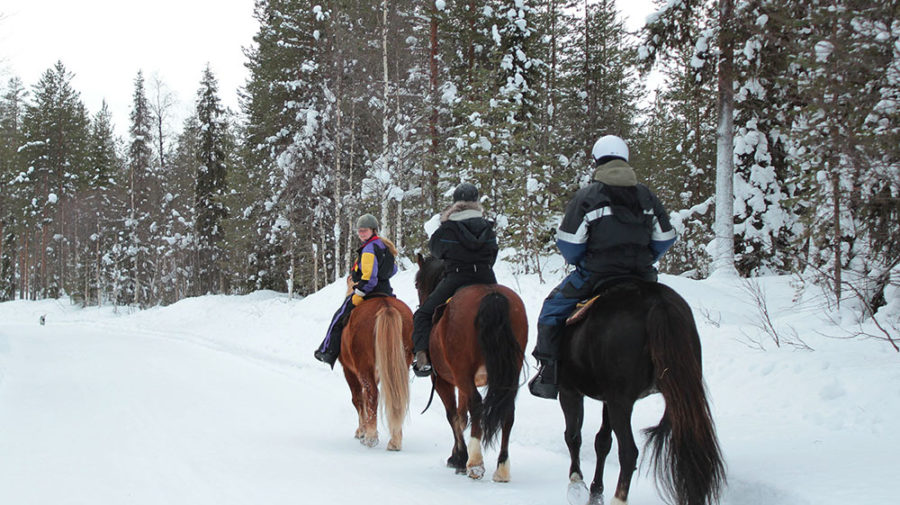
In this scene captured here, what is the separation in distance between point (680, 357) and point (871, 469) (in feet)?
6.39

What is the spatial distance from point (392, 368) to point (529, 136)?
16.1 metres

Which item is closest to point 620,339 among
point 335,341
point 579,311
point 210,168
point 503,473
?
point 579,311

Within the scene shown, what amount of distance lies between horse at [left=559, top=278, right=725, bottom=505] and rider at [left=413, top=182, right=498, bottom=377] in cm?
170

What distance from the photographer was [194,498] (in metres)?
4.99

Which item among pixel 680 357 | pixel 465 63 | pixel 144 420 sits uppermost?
pixel 465 63

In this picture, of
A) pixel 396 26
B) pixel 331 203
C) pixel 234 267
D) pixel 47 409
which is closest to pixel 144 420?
pixel 47 409

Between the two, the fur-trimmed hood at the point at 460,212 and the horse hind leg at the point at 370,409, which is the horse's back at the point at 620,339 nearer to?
the fur-trimmed hood at the point at 460,212

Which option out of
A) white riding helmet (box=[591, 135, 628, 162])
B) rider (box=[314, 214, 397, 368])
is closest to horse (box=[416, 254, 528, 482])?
rider (box=[314, 214, 397, 368])

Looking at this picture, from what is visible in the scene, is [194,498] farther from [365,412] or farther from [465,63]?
[465,63]

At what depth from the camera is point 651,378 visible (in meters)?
4.31

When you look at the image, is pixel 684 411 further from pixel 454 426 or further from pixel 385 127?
pixel 385 127

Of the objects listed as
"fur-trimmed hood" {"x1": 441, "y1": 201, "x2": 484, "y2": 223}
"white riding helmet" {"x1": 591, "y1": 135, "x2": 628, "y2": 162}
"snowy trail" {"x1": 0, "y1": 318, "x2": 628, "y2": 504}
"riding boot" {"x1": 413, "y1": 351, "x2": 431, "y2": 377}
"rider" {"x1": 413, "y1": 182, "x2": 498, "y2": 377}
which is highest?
"white riding helmet" {"x1": 591, "y1": 135, "x2": 628, "y2": 162}

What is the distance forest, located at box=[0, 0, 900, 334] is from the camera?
7.52 metres

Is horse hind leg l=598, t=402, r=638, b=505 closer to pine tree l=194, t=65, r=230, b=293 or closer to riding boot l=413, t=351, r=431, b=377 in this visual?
riding boot l=413, t=351, r=431, b=377
